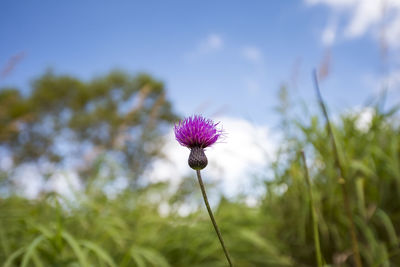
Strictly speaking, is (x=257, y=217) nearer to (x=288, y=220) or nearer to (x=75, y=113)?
(x=288, y=220)

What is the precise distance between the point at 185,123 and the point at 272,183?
4.71 feet

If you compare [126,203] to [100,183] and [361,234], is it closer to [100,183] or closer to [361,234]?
[100,183]

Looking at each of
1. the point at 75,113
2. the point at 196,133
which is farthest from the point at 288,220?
the point at 75,113

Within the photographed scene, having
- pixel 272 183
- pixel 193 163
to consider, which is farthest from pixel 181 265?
pixel 193 163

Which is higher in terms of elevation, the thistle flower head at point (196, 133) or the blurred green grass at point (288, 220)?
the blurred green grass at point (288, 220)

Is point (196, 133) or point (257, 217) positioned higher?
point (257, 217)

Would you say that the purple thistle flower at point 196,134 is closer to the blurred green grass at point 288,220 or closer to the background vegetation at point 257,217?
the background vegetation at point 257,217

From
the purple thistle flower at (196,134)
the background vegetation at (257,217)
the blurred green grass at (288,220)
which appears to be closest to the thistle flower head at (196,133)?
the purple thistle flower at (196,134)

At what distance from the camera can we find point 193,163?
1.45ft

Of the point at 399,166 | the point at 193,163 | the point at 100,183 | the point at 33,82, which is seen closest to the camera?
the point at 193,163

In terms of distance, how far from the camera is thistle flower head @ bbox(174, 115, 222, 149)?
50 cm

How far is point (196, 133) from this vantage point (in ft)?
1.65

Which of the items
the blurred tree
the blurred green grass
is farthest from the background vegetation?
the blurred tree

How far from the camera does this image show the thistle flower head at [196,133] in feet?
1.64
